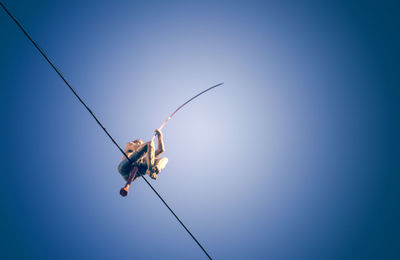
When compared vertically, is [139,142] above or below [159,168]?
above

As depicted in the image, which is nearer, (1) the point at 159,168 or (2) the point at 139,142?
(1) the point at 159,168

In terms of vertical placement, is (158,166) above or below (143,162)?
below

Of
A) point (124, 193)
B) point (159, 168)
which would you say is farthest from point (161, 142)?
point (124, 193)

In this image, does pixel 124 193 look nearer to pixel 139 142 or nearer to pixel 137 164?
pixel 137 164

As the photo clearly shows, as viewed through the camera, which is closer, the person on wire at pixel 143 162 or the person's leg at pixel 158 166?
the person on wire at pixel 143 162

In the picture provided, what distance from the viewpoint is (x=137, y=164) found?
214 inches

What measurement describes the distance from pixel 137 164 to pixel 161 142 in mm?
944

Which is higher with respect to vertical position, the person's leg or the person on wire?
the person on wire

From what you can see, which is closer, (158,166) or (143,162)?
(143,162)

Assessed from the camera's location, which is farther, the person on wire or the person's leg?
the person's leg

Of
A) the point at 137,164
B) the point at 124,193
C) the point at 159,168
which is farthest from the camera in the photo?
the point at 159,168

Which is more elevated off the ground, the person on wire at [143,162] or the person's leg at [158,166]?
the person on wire at [143,162]

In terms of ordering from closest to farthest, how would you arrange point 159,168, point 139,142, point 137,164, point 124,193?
point 124,193, point 137,164, point 159,168, point 139,142

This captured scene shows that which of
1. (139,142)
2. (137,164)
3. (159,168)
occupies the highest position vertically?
(139,142)
